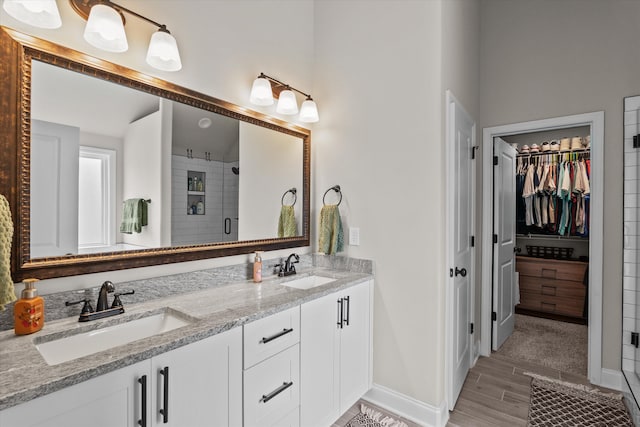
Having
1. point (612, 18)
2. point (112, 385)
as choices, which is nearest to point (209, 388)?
point (112, 385)

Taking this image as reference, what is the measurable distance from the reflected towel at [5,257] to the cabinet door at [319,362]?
Answer: 1129 millimetres

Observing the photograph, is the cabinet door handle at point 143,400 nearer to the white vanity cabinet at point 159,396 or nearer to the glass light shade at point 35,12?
the white vanity cabinet at point 159,396

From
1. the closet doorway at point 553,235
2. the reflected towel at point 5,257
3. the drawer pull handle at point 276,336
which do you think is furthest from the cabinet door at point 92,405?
the closet doorway at point 553,235

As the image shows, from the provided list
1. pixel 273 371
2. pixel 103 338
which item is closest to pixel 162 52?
pixel 103 338

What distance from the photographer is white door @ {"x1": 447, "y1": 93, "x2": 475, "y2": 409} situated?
2131 millimetres

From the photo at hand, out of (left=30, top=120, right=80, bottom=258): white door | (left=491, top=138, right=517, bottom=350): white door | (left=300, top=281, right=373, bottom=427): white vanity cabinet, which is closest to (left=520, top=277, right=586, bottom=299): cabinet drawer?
(left=491, top=138, right=517, bottom=350): white door

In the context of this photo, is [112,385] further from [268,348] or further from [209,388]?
[268,348]

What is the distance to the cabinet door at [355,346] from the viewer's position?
2.01 m

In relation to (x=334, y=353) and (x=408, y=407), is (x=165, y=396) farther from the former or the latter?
(x=408, y=407)

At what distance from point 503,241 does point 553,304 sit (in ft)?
5.30

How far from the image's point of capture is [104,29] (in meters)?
1.30

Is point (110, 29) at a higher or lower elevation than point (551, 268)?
higher

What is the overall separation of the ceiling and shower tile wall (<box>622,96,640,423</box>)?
3001mm

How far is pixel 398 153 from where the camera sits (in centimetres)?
217
